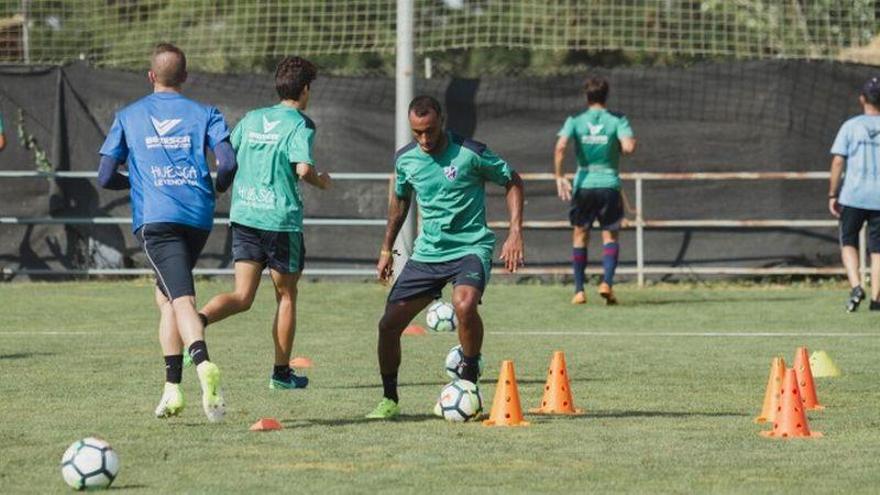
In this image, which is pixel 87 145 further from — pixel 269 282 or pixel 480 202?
pixel 480 202

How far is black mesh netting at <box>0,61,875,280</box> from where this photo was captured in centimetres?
1920

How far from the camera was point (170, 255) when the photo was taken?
29.7ft

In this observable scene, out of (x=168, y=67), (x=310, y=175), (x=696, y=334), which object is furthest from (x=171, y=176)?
(x=696, y=334)

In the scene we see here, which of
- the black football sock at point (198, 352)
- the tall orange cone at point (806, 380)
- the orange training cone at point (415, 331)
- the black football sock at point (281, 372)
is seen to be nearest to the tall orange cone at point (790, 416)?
the tall orange cone at point (806, 380)

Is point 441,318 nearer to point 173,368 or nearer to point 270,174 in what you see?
point 270,174

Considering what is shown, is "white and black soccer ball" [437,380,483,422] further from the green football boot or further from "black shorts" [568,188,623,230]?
"black shorts" [568,188,623,230]

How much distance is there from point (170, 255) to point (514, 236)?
1754 millimetres

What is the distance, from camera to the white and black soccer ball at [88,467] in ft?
22.5

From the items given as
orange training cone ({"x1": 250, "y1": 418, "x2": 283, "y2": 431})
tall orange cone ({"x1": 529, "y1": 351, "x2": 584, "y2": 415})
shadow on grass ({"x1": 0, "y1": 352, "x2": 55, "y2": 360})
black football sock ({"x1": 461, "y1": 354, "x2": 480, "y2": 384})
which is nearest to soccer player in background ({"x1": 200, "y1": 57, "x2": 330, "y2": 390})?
black football sock ({"x1": 461, "y1": 354, "x2": 480, "y2": 384})

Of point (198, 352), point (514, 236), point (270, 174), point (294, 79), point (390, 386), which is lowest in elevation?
point (390, 386)

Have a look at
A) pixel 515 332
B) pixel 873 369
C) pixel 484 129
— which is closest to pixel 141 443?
pixel 873 369

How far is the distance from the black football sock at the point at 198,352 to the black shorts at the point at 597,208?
852 centimetres

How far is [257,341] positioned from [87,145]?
7.02 meters

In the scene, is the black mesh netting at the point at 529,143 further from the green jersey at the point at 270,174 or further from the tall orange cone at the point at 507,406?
the tall orange cone at the point at 507,406
